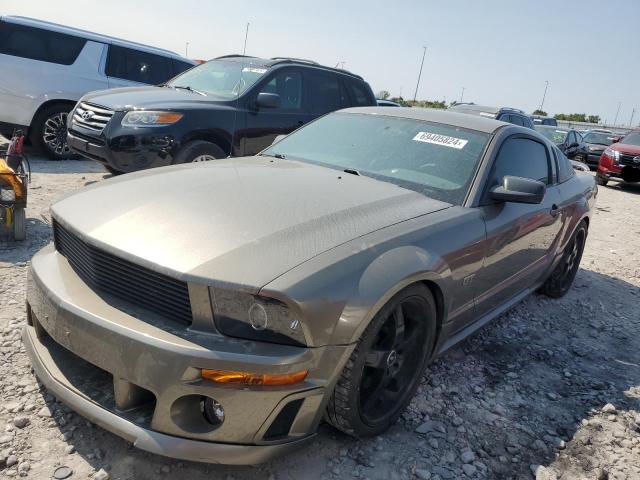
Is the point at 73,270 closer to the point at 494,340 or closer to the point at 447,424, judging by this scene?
the point at 447,424

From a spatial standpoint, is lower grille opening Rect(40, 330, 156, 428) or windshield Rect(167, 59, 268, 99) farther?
windshield Rect(167, 59, 268, 99)

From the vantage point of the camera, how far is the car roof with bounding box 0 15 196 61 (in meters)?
7.41

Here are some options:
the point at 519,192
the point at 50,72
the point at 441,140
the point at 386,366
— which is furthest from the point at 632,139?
the point at 386,366

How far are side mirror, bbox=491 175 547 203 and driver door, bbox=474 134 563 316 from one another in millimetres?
79

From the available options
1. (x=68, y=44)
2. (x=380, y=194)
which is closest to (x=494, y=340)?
(x=380, y=194)

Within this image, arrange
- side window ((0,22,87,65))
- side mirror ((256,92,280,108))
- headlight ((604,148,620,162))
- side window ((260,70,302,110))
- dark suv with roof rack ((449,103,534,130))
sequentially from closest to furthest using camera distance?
side mirror ((256,92,280,108)), side window ((260,70,302,110)), side window ((0,22,87,65)), dark suv with roof rack ((449,103,534,130)), headlight ((604,148,620,162))

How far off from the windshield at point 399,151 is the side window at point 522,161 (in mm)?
165

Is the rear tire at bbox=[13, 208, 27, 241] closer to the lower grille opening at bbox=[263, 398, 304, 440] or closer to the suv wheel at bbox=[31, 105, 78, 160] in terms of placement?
the lower grille opening at bbox=[263, 398, 304, 440]

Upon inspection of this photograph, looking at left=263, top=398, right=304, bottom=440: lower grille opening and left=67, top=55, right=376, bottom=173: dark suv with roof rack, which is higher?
left=67, top=55, right=376, bottom=173: dark suv with roof rack

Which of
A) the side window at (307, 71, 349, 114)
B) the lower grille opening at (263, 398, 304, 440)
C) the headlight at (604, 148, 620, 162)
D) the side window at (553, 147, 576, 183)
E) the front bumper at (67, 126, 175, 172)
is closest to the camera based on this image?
the lower grille opening at (263, 398, 304, 440)

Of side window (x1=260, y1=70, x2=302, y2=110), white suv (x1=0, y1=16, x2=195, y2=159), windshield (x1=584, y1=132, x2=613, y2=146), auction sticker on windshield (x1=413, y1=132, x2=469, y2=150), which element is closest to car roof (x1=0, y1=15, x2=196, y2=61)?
white suv (x1=0, y1=16, x2=195, y2=159)

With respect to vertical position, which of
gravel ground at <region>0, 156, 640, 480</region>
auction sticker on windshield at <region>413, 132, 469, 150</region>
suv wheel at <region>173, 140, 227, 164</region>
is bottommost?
gravel ground at <region>0, 156, 640, 480</region>

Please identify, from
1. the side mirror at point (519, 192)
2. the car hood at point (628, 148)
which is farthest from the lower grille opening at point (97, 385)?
the car hood at point (628, 148)

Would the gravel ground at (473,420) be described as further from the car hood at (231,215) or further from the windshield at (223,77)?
the windshield at (223,77)
